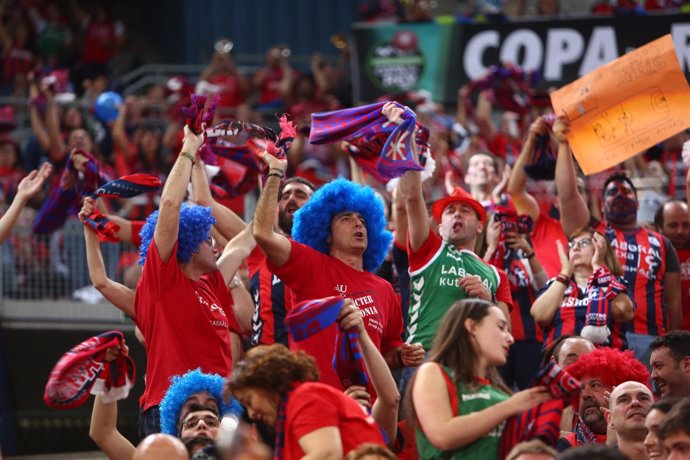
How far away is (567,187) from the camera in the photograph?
8930 millimetres

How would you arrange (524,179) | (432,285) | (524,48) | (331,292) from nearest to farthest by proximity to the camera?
(331,292) < (432,285) < (524,179) < (524,48)

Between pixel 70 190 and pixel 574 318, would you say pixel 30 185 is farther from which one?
pixel 574 318

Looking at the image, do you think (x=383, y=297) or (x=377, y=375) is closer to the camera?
(x=377, y=375)

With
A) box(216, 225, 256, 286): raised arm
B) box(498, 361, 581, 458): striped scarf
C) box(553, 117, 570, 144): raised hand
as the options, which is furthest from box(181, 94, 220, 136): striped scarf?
box(553, 117, 570, 144): raised hand

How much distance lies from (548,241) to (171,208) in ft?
12.5

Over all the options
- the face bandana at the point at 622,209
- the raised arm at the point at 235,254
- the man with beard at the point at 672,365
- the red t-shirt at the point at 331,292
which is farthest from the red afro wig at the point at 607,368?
the raised arm at the point at 235,254

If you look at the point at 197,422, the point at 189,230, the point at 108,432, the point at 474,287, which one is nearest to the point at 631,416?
the point at 474,287

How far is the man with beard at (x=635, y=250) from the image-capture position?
29.2 feet

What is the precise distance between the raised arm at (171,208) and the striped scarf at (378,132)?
1.07 metres

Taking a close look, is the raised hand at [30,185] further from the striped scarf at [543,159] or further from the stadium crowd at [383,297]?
the striped scarf at [543,159]

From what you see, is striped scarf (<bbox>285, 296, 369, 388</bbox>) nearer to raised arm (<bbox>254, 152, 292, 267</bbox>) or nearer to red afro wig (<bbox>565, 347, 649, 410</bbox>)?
raised arm (<bbox>254, 152, 292, 267</bbox>)

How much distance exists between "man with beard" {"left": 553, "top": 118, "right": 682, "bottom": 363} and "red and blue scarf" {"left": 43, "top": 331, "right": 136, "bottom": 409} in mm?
3839

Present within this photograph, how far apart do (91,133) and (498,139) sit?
4.35 m

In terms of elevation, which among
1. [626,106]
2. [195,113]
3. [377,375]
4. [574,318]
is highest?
[195,113]
